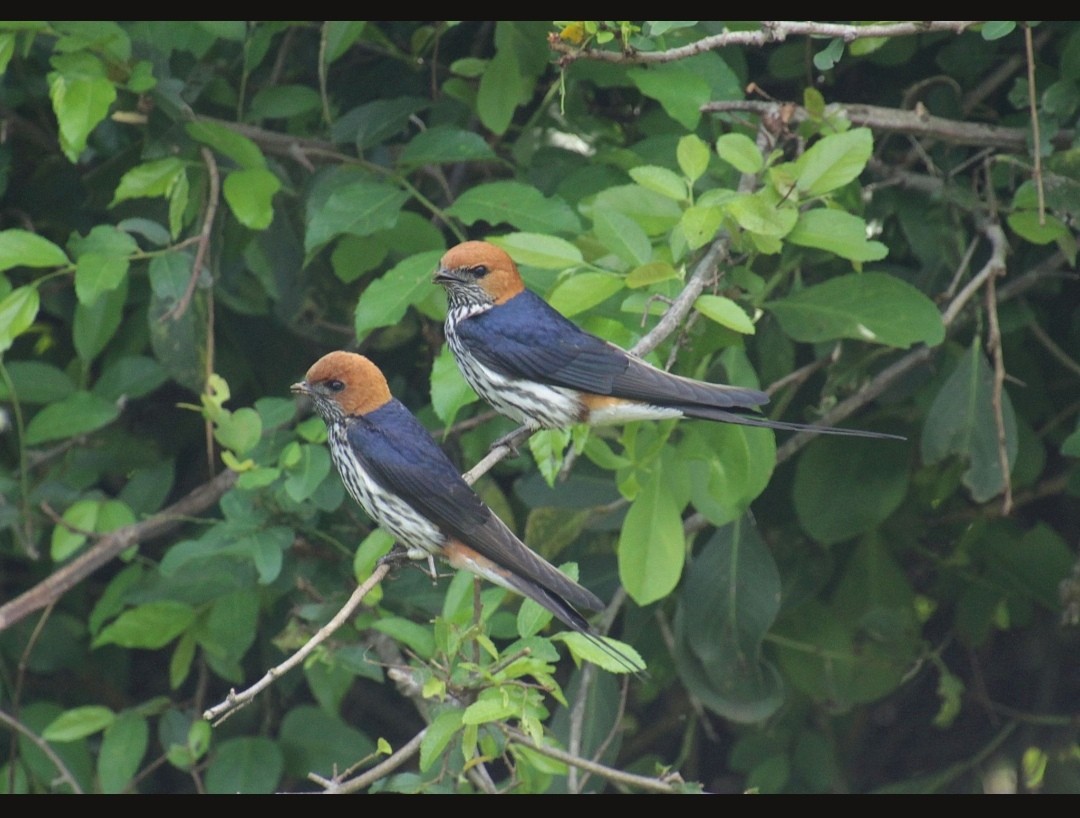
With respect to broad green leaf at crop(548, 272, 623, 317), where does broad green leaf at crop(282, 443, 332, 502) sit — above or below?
below

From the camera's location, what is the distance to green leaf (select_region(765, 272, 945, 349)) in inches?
125

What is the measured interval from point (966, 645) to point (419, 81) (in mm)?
2478

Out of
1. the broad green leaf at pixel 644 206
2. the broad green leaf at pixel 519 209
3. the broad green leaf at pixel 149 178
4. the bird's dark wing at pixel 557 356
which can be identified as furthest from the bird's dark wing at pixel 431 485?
the broad green leaf at pixel 149 178

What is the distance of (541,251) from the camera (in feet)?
10.1

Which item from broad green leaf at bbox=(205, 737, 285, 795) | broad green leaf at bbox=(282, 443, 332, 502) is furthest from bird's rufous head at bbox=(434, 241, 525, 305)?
broad green leaf at bbox=(205, 737, 285, 795)

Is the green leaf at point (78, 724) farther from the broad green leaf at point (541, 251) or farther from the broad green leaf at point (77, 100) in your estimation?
the broad green leaf at point (541, 251)

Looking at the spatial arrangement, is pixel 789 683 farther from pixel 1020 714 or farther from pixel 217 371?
pixel 217 371

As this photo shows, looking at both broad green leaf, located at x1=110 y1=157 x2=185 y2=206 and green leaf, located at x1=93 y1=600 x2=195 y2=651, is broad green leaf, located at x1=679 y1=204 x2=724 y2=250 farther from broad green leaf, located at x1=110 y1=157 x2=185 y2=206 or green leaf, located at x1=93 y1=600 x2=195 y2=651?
green leaf, located at x1=93 y1=600 x2=195 y2=651

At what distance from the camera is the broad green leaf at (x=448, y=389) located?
10.5ft

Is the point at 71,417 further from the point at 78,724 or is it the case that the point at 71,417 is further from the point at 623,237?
the point at 623,237

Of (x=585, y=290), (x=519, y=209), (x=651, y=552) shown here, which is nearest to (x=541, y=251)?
(x=585, y=290)

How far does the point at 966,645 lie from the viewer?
467 cm

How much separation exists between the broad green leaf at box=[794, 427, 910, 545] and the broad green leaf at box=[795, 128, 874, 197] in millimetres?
1100

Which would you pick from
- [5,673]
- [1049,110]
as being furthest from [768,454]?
[5,673]
